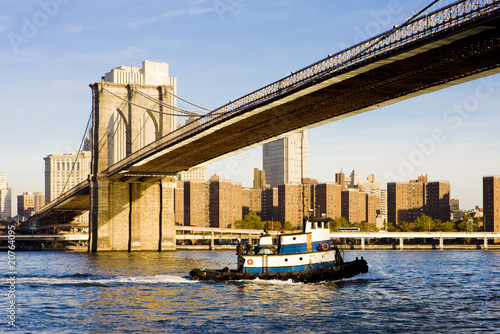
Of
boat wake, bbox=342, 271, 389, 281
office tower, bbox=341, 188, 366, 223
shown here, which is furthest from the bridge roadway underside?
office tower, bbox=341, 188, 366, 223

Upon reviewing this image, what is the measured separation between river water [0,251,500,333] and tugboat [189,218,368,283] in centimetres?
68

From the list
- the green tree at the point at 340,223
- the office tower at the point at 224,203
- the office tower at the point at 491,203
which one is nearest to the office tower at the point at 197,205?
the office tower at the point at 224,203

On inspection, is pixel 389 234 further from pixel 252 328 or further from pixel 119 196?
pixel 252 328

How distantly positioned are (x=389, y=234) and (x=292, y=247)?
93.6 metres

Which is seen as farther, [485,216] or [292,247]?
[485,216]

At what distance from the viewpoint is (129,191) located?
8469cm

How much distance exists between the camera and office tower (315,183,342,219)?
188 metres

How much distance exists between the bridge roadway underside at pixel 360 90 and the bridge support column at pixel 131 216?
41.1 feet

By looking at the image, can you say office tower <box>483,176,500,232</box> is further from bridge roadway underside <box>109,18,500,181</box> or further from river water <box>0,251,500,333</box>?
river water <box>0,251,500,333</box>

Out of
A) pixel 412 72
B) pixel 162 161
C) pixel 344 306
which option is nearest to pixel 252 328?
pixel 344 306

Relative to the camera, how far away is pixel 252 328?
2778 cm

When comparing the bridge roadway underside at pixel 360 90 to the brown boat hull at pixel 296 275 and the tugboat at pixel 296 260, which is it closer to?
the tugboat at pixel 296 260

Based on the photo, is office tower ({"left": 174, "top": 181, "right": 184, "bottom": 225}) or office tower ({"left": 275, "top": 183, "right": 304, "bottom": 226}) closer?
office tower ({"left": 275, "top": 183, "right": 304, "bottom": 226})

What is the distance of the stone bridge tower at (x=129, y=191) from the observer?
81.9 metres
